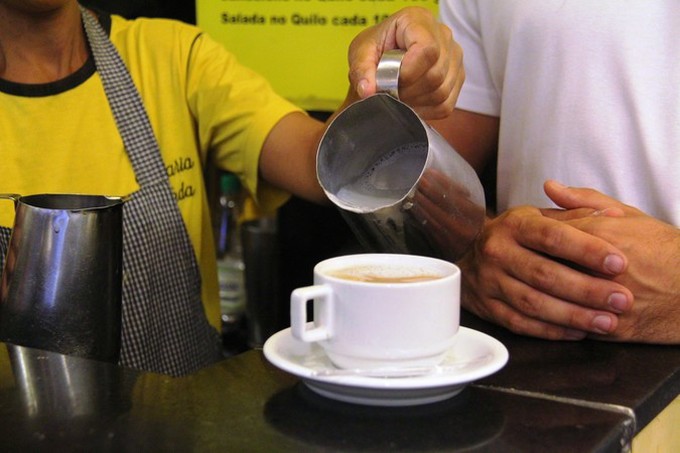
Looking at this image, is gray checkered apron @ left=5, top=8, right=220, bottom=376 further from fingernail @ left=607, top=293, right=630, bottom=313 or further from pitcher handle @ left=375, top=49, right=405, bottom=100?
fingernail @ left=607, top=293, right=630, bottom=313

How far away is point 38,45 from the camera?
61.2 inches

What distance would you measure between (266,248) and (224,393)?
1.62 m

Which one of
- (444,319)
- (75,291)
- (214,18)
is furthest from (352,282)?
(214,18)

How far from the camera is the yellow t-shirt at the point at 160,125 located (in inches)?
59.7

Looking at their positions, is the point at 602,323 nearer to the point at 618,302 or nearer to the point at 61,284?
the point at 618,302

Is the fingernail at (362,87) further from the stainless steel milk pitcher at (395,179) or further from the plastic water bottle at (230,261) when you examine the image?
the plastic water bottle at (230,261)

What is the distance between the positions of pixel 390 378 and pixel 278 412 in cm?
10

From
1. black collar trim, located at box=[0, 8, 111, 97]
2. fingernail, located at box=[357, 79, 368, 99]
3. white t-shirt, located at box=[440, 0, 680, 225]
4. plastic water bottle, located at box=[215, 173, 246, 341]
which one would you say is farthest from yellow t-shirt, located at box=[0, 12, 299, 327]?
plastic water bottle, located at box=[215, 173, 246, 341]

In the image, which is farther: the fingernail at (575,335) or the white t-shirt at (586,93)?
the white t-shirt at (586,93)

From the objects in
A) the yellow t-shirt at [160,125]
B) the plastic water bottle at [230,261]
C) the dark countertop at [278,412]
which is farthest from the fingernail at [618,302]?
the plastic water bottle at [230,261]

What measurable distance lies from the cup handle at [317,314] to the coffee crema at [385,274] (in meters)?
0.03

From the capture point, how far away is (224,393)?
2.68 ft

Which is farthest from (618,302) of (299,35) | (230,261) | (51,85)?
(230,261)

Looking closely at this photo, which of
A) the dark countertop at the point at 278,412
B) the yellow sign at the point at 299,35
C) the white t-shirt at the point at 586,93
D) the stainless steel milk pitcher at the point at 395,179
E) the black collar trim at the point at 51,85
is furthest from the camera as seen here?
the yellow sign at the point at 299,35
